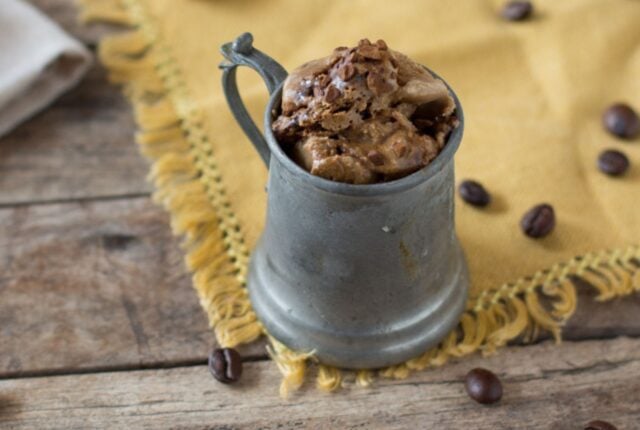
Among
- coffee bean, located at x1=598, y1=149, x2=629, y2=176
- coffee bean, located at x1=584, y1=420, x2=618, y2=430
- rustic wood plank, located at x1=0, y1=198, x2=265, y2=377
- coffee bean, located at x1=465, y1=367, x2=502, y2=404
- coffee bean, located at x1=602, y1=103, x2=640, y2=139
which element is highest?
coffee bean, located at x1=602, y1=103, x2=640, y2=139

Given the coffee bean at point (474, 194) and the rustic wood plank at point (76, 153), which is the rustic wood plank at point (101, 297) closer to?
the rustic wood plank at point (76, 153)

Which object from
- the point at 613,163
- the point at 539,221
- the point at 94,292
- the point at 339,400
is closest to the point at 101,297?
the point at 94,292

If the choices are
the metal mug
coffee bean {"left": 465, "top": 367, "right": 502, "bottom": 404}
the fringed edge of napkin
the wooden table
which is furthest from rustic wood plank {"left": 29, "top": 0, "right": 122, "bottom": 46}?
coffee bean {"left": 465, "top": 367, "right": 502, "bottom": 404}

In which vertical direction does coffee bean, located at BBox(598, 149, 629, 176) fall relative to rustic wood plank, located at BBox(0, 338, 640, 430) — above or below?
above

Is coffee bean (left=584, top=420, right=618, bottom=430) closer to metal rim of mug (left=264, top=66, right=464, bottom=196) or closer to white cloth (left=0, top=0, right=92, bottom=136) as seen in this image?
metal rim of mug (left=264, top=66, right=464, bottom=196)

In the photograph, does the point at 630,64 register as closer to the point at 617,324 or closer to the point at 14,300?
the point at 617,324

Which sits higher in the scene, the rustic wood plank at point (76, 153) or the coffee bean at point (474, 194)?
the coffee bean at point (474, 194)

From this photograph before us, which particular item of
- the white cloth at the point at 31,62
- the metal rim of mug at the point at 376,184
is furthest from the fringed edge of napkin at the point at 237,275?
the metal rim of mug at the point at 376,184
